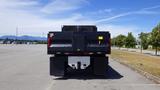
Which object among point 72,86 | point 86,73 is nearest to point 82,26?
point 86,73

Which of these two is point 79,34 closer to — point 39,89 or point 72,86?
point 72,86

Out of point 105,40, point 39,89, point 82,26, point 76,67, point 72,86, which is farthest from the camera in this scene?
point 82,26

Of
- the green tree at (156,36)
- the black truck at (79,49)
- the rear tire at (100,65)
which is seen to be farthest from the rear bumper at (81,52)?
the green tree at (156,36)

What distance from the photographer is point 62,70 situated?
1594 centimetres

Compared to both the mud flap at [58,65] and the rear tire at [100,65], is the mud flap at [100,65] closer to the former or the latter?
the rear tire at [100,65]

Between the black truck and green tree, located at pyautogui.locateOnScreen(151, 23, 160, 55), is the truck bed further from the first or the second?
green tree, located at pyautogui.locateOnScreen(151, 23, 160, 55)

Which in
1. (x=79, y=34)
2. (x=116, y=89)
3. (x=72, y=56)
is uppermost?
(x=79, y=34)

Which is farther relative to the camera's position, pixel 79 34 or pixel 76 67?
pixel 76 67

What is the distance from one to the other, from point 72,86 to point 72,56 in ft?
11.8

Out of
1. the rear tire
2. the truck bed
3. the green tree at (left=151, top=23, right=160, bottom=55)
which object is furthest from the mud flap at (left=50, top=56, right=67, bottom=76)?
the green tree at (left=151, top=23, right=160, bottom=55)

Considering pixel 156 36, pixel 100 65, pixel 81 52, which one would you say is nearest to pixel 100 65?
pixel 100 65

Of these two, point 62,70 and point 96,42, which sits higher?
point 96,42

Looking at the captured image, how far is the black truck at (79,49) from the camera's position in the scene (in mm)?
15586

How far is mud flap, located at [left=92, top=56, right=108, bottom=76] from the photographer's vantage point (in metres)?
15.9
